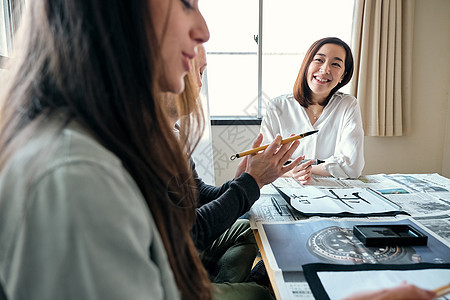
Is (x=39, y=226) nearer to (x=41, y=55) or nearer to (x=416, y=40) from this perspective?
(x=41, y=55)

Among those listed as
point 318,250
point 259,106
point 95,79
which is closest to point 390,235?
point 318,250

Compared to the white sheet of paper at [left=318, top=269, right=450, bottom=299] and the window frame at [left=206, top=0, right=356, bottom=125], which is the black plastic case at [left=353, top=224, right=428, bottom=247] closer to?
the white sheet of paper at [left=318, top=269, right=450, bottom=299]

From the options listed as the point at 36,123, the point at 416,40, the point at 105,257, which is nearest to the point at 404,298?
the point at 105,257

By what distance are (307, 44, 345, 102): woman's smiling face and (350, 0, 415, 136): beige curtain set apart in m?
0.77

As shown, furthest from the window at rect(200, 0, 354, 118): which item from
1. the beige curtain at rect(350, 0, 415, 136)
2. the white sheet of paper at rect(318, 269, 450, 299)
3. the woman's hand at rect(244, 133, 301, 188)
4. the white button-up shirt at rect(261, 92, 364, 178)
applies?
the white sheet of paper at rect(318, 269, 450, 299)

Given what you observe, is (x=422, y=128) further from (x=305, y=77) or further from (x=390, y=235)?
(x=390, y=235)

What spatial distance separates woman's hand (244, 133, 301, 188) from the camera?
98 cm

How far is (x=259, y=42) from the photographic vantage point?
265 cm

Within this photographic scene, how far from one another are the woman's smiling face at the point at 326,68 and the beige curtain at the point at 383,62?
772mm

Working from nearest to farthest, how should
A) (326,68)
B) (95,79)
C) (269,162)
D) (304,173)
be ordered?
1. (95,79)
2. (269,162)
3. (304,173)
4. (326,68)

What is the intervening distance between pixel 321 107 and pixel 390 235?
4.29ft

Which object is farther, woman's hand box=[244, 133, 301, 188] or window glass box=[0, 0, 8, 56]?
window glass box=[0, 0, 8, 56]

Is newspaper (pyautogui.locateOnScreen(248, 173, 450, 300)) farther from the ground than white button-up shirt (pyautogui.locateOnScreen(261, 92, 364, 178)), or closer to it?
closer to it

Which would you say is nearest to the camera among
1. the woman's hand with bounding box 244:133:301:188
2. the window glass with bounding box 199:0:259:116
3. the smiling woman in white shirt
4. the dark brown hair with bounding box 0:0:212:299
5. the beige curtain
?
the dark brown hair with bounding box 0:0:212:299
